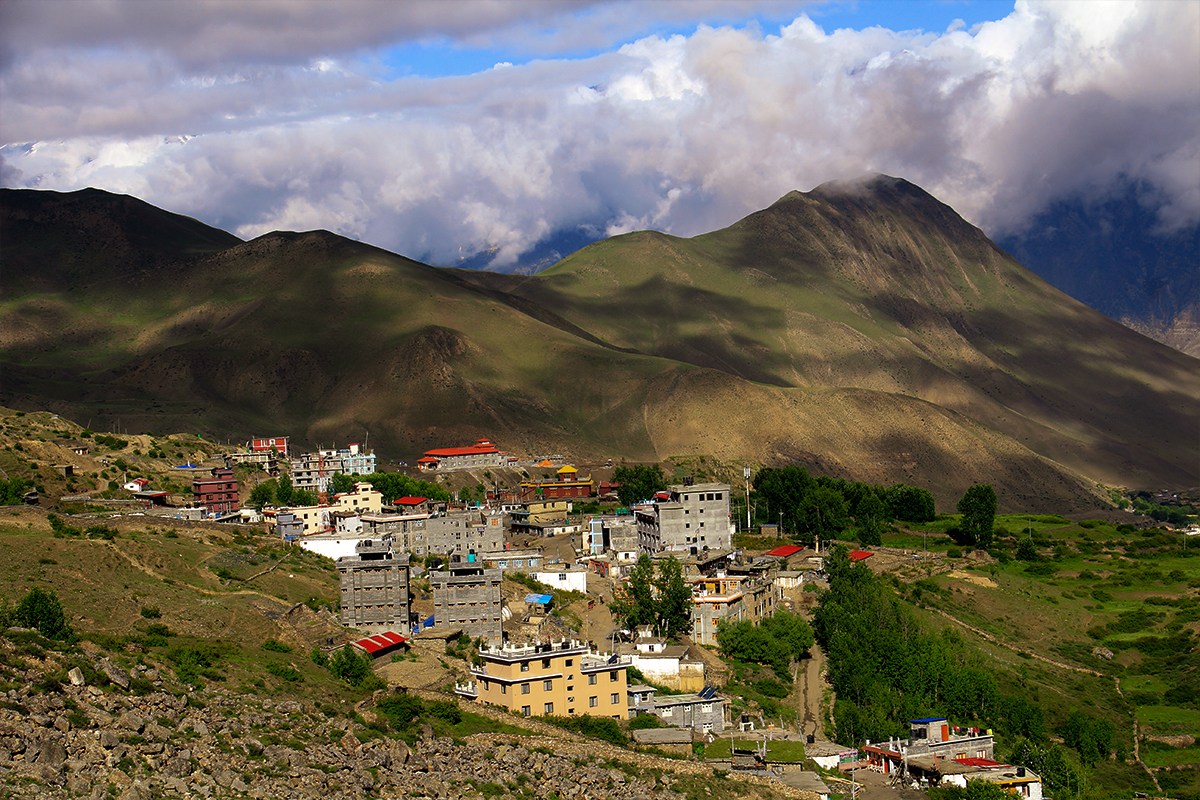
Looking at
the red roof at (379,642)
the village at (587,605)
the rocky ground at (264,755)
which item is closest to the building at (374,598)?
the village at (587,605)

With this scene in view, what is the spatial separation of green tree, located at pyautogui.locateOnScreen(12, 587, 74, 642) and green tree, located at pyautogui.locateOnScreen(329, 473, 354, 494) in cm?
8487

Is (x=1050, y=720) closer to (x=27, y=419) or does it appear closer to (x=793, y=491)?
(x=793, y=491)

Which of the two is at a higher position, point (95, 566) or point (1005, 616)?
point (95, 566)

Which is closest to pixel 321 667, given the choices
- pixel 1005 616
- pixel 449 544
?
pixel 449 544

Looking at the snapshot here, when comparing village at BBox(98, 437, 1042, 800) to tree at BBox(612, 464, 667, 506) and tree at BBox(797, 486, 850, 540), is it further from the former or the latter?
tree at BBox(797, 486, 850, 540)

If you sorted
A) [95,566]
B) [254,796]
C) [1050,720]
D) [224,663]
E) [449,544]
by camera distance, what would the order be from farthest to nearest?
1. [449,544]
2. [1050,720]
3. [95,566]
4. [224,663]
5. [254,796]

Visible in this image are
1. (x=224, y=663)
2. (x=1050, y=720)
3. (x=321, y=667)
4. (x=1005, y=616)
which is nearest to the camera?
(x=224, y=663)

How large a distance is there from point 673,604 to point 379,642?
24062mm

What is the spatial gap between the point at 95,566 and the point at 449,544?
41314 mm

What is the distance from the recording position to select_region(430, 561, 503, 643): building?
73.2 metres

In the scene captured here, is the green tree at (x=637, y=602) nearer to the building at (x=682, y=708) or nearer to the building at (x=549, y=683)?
the building at (x=682, y=708)

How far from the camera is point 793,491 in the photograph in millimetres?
131000

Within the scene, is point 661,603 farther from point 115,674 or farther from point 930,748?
point 115,674

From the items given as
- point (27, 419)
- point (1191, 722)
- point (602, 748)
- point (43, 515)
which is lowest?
point (1191, 722)
